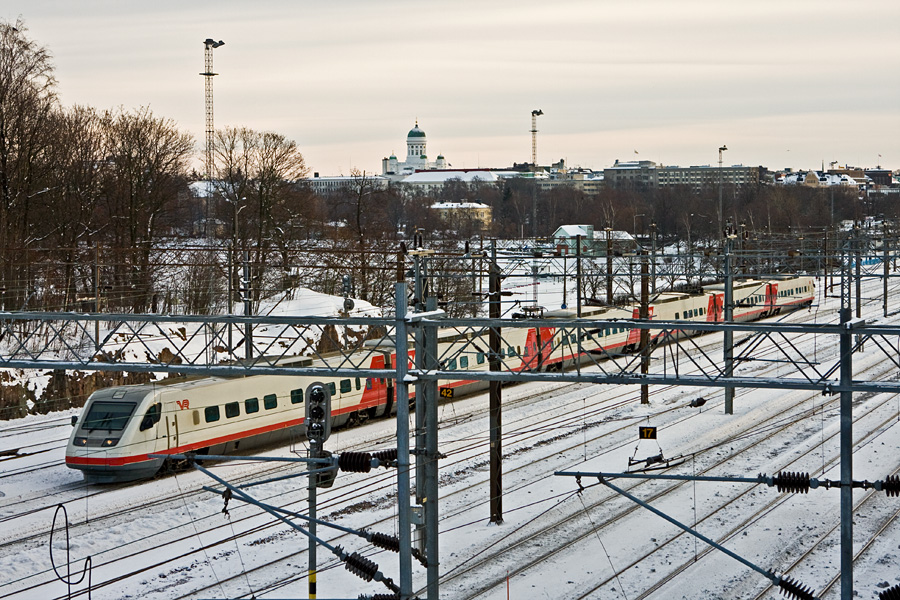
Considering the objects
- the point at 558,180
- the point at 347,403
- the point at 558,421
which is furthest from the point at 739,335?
the point at 558,180

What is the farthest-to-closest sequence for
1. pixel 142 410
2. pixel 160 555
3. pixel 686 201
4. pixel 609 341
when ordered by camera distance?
pixel 686 201
pixel 609 341
pixel 142 410
pixel 160 555

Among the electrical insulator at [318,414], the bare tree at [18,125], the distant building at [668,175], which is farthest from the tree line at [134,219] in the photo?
the distant building at [668,175]

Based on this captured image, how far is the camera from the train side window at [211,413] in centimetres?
2022

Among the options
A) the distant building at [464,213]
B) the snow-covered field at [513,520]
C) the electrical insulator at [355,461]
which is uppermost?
the distant building at [464,213]

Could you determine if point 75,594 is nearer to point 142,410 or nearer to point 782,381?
point 142,410

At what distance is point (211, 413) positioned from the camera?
20.3 metres

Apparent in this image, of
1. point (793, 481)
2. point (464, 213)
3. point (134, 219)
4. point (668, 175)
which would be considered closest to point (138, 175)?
point (134, 219)

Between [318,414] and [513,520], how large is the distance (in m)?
5.76

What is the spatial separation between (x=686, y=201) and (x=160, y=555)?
86031 millimetres

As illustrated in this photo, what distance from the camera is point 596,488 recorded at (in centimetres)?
1973

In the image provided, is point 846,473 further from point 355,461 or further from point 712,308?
point 712,308

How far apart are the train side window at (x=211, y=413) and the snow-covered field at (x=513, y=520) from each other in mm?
1067

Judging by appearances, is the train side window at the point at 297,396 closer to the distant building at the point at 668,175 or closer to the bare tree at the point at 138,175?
the bare tree at the point at 138,175

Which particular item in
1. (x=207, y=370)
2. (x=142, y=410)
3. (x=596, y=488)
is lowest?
(x=596, y=488)
